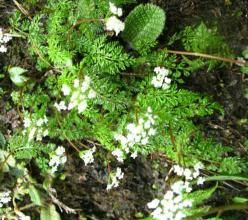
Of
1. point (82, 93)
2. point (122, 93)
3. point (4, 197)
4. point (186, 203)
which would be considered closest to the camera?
point (82, 93)

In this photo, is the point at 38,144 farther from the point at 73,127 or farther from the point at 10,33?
the point at 10,33

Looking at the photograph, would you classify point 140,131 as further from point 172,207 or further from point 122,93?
point 172,207

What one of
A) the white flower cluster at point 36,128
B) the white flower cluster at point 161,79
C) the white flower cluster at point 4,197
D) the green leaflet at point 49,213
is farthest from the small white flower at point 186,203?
the white flower cluster at point 4,197

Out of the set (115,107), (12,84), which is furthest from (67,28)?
(12,84)

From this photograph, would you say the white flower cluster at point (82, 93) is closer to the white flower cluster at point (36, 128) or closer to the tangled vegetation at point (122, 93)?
the tangled vegetation at point (122, 93)

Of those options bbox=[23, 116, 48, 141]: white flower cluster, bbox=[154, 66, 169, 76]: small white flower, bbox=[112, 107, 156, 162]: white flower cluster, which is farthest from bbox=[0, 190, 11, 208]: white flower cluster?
bbox=[154, 66, 169, 76]: small white flower

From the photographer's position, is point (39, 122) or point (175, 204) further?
point (39, 122)

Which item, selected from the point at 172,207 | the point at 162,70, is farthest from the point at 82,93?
the point at 172,207
